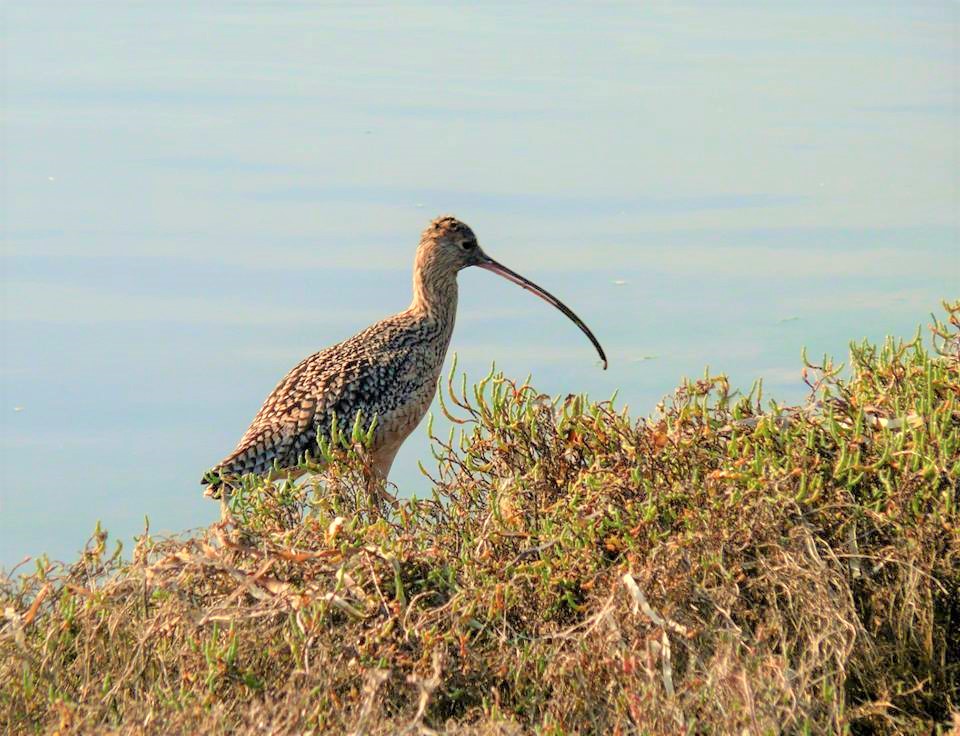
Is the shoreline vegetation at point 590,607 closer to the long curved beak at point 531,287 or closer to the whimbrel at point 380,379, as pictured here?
the whimbrel at point 380,379

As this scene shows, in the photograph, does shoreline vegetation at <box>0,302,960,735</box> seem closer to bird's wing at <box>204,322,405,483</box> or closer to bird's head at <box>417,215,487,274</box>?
bird's wing at <box>204,322,405,483</box>

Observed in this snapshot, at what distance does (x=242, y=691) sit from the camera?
3662mm

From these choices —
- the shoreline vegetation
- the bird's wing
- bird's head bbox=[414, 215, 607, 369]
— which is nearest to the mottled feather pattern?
the bird's wing

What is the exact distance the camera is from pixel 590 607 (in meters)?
3.81

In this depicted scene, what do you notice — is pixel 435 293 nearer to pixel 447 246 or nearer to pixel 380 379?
pixel 447 246

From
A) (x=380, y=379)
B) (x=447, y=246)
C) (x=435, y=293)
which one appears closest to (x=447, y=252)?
(x=447, y=246)

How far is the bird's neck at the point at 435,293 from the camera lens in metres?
8.42

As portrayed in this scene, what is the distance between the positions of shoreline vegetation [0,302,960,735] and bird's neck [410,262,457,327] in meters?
4.11

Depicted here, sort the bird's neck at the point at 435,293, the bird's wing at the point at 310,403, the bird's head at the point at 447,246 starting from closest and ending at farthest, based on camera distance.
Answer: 1. the bird's wing at the point at 310,403
2. the bird's neck at the point at 435,293
3. the bird's head at the point at 447,246

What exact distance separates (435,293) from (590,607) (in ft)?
15.7

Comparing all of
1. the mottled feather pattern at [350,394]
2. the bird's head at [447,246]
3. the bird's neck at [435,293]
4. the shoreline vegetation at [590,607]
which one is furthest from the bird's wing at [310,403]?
the shoreline vegetation at [590,607]

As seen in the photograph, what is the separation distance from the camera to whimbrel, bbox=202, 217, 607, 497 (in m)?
7.21

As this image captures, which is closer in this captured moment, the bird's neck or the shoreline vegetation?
the shoreline vegetation

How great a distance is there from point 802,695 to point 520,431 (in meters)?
1.30
